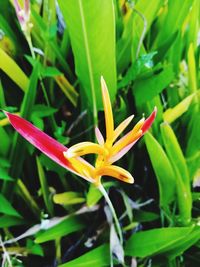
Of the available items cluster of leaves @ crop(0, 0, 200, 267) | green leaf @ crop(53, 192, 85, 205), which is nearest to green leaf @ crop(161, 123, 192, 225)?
cluster of leaves @ crop(0, 0, 200, 267)

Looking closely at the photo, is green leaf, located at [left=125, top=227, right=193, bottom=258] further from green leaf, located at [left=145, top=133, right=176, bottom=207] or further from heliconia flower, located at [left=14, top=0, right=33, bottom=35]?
heliconia flower, located at [left=14, top=0, right=33, bottom=35]

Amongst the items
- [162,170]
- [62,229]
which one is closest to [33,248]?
[62,229]

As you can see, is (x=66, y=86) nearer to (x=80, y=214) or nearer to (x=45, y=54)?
(x=45, y=54)

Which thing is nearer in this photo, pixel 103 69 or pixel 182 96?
pixel 103 69

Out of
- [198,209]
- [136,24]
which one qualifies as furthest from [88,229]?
[136,24]

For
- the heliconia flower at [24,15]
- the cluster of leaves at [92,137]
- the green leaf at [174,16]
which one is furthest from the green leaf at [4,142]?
the green leaf at [174,16]

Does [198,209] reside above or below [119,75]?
below

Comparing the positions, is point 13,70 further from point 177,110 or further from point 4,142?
point 177,110

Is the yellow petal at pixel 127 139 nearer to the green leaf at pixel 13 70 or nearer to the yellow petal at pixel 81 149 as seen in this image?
the yellow petal at pixel 81 149
